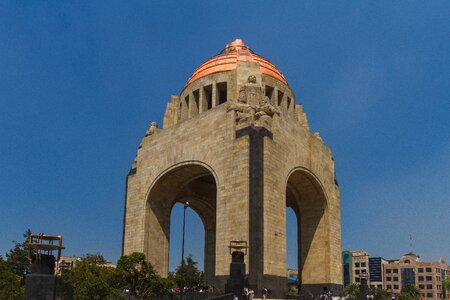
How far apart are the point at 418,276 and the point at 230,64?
78.5 meters

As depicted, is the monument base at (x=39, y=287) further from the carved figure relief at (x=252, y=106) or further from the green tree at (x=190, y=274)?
the green tree at (x=190, y=274)

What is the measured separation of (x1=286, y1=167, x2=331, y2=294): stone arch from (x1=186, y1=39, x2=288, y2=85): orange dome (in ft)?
22.5

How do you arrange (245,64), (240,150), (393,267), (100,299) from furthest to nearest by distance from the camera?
1. (393,267)
2. (245,64)
3. (240,150)
4. (100,299)

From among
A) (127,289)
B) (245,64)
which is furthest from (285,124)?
(127,289)

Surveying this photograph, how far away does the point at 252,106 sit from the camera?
24500 millimetres

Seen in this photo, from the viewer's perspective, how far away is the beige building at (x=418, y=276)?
91.4m

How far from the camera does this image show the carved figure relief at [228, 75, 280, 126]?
23.9 meters

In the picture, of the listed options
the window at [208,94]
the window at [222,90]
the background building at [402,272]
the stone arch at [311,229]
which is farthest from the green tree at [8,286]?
the background building at [402,272]

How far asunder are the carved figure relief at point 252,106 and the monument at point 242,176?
0.05 m

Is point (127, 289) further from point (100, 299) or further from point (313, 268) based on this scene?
point (313, 268)

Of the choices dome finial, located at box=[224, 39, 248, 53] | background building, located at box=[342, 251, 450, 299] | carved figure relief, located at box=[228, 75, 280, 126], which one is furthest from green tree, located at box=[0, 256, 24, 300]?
background building, located at box=[342, 251, 450, 299]

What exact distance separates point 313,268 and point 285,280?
5822mm

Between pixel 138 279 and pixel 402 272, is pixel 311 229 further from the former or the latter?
pixel 402 272

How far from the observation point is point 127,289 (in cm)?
2217
